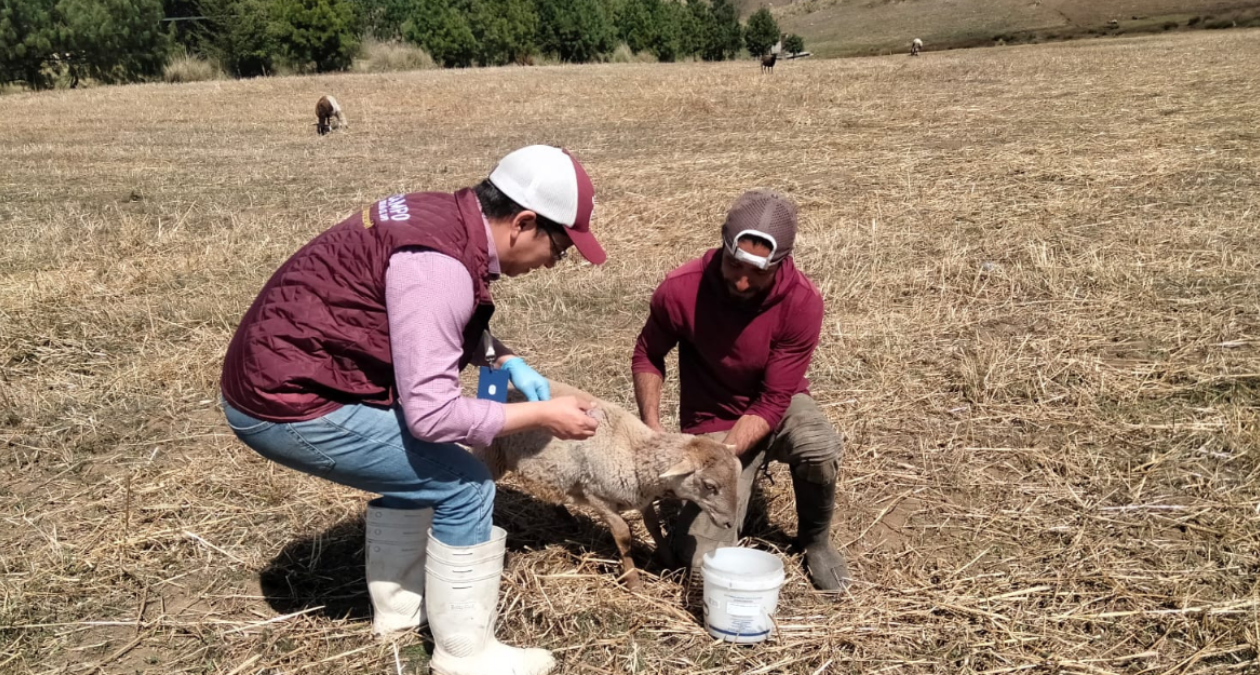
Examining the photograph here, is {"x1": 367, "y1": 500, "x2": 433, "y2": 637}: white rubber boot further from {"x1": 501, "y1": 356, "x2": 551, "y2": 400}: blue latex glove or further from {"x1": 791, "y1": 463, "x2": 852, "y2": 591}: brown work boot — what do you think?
{"x1": 791, "y1": 463, "x2": 852, "y2": 591}: brown work boot

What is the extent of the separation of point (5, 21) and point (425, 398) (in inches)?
1994

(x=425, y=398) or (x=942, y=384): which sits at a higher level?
(x=425, y=398)

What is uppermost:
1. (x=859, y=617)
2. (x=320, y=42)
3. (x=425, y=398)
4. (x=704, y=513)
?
(x=320, y=42)

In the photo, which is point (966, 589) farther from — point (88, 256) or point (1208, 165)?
point (1208, 165)

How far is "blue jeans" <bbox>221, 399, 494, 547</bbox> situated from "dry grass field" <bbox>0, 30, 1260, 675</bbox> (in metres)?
0.82

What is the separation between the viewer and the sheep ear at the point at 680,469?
13.5 ft

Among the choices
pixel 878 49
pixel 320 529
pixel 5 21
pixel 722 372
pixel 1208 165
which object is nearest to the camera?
pixel 722 372

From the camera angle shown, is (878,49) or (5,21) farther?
(878,49)

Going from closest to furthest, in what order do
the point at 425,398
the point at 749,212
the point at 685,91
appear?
1. the point at 425,398
2. the point at 749,212
3. the point at 685,91

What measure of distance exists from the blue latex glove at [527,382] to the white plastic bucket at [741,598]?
975mm

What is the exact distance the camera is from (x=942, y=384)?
238 inches

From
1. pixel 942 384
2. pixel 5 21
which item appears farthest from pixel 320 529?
pixel 5 21

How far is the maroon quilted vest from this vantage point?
2.89 meters

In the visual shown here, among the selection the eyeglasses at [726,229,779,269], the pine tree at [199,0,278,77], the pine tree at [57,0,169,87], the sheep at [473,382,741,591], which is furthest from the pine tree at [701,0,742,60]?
the eyeglasses at [726,229,779,269]
